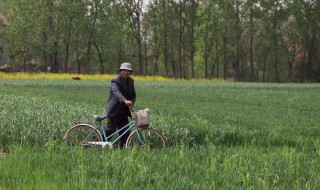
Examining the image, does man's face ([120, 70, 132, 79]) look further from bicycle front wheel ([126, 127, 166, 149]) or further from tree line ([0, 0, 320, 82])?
tree line ([0, 0, 320, 82])

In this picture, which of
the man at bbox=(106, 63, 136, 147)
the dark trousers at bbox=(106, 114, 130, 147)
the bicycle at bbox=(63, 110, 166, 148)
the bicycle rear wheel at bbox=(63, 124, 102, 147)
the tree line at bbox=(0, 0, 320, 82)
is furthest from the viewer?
the tree line at bbox=(0, 0, 320, 82)

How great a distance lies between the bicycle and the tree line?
159ft

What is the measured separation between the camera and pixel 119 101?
9102 mm

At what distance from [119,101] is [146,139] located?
Result: 94cm

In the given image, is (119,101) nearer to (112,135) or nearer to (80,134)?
(112,135)

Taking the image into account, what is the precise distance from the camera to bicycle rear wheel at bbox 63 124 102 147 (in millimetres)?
8711

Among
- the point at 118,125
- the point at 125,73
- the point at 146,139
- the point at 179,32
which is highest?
the point at 179,32

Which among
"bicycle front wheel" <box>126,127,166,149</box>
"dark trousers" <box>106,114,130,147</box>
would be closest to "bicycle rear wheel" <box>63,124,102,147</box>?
"dark trousers" <box>106,114,130,147</box>

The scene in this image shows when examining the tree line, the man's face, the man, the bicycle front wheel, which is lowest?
the bicycle front wheel

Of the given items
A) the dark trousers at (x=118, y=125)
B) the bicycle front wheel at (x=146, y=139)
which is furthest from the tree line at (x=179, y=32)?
the bicycle front wheel at (x=146, y=139)

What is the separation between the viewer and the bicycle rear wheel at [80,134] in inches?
343

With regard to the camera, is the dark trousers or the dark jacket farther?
the dark trousers

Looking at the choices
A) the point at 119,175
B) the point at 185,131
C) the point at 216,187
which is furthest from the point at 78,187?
the point at 185,131

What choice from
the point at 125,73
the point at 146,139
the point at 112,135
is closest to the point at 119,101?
the point at 125,73
